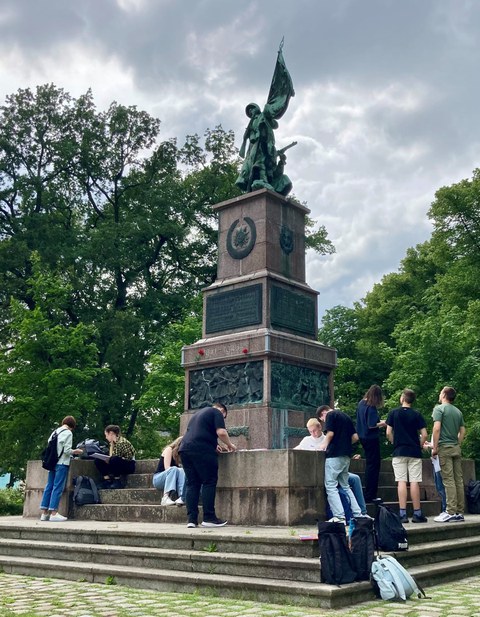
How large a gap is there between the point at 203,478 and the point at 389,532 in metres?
2.74

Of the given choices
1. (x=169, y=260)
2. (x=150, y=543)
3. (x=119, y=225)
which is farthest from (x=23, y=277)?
(x=150, y=543)

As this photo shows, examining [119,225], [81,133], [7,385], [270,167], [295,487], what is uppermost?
[81,133]

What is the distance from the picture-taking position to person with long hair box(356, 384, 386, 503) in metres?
10.4

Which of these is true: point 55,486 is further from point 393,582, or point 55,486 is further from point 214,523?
point 393,582

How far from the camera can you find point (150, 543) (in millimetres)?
9164

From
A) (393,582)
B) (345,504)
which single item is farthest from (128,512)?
(393,582)

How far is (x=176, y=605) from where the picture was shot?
7.04 meters

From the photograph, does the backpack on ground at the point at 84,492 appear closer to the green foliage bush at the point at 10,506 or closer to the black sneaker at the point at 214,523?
the black sneaker at the point at 214,523

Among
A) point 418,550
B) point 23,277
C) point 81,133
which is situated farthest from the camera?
point 81,133

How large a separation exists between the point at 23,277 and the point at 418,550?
2569cm

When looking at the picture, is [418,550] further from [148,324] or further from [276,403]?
[148,324]

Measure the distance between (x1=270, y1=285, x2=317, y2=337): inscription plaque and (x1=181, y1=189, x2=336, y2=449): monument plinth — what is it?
2 centimetres

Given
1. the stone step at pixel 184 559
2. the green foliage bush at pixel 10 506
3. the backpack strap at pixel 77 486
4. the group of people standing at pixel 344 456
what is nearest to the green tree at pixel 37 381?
the green foliage bush at pixel 10 506

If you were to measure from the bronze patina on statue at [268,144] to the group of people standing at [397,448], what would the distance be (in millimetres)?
7039
